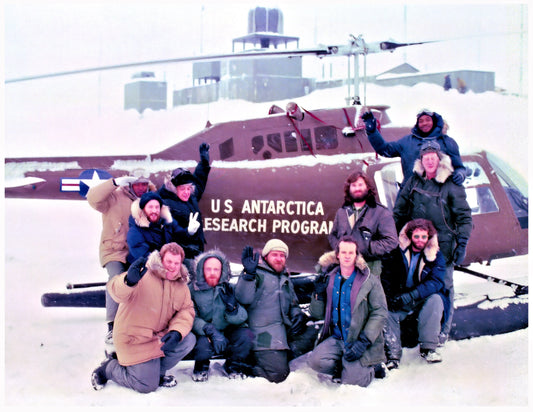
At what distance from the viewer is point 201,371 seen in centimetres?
407

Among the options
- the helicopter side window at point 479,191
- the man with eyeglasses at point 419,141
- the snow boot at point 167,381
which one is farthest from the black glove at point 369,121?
the snow boot at point 167,381

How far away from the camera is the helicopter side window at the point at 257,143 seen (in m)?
5.45

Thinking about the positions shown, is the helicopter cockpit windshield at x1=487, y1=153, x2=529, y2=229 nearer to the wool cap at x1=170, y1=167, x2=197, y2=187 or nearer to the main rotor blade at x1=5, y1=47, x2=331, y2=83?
the main rotor blade at x1=5, y1=47, x2=331, y2=83

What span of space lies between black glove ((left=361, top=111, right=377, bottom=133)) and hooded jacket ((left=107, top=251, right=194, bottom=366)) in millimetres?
2006

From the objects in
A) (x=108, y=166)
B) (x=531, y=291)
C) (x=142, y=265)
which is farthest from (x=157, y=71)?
(x=531, y=291)

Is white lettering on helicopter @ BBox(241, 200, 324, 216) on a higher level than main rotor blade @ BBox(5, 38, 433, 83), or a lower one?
lower

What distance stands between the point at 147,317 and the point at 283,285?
100 cm

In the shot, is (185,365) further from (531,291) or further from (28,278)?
(531,291)

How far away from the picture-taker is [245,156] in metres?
5.49

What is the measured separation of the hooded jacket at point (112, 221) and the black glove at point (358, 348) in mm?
1913

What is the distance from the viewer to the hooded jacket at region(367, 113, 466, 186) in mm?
4594

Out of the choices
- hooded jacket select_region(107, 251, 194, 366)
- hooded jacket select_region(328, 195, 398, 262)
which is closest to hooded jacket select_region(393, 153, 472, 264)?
hooded jacket select_region(328, 195, 398, 262)

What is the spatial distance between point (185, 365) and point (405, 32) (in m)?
3.90

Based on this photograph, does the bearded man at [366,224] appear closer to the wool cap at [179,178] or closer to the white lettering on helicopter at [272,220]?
the white lettering on helicopter at [272,220]
